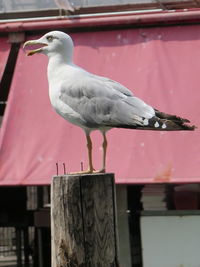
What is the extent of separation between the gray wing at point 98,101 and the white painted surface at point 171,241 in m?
3.10

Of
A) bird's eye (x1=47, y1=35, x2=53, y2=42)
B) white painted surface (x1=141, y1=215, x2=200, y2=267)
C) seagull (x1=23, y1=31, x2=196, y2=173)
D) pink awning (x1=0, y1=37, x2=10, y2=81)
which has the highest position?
pink awning (x1=0, y1=37, x2=10, y2=81)

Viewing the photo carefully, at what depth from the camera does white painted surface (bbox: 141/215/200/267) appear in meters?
7.57

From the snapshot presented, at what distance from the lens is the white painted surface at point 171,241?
757 cm

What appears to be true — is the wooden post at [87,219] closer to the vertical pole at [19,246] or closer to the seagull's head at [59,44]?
the seagull's head at [59,44]

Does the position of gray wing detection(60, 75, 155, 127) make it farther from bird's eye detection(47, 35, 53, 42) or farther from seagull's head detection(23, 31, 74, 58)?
bird's eye detection(47, 35, 53, 42)

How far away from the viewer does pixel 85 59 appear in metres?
8.22

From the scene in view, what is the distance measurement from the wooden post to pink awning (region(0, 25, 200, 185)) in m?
3.60

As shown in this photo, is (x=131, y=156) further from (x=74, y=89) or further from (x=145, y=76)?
(x=74, y=89)

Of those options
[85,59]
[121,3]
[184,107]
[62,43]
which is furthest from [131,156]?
[62,43]

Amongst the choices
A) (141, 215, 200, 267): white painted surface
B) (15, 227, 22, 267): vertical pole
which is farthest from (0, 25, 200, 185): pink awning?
(15, 227, 22, 267): vertical pole

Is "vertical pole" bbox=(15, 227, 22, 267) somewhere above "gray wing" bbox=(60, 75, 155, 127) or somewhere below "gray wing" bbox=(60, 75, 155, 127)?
below

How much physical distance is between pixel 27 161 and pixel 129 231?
52.3 inches

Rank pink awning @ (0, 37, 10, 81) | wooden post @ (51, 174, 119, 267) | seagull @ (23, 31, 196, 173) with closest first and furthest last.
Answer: wooden post @ (51, 174, 119, 267) < seagull @ (23, 31, 196, 173) < pink awning @ (0, 37, 10, 81)

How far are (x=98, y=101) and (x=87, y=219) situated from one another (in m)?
1.35
